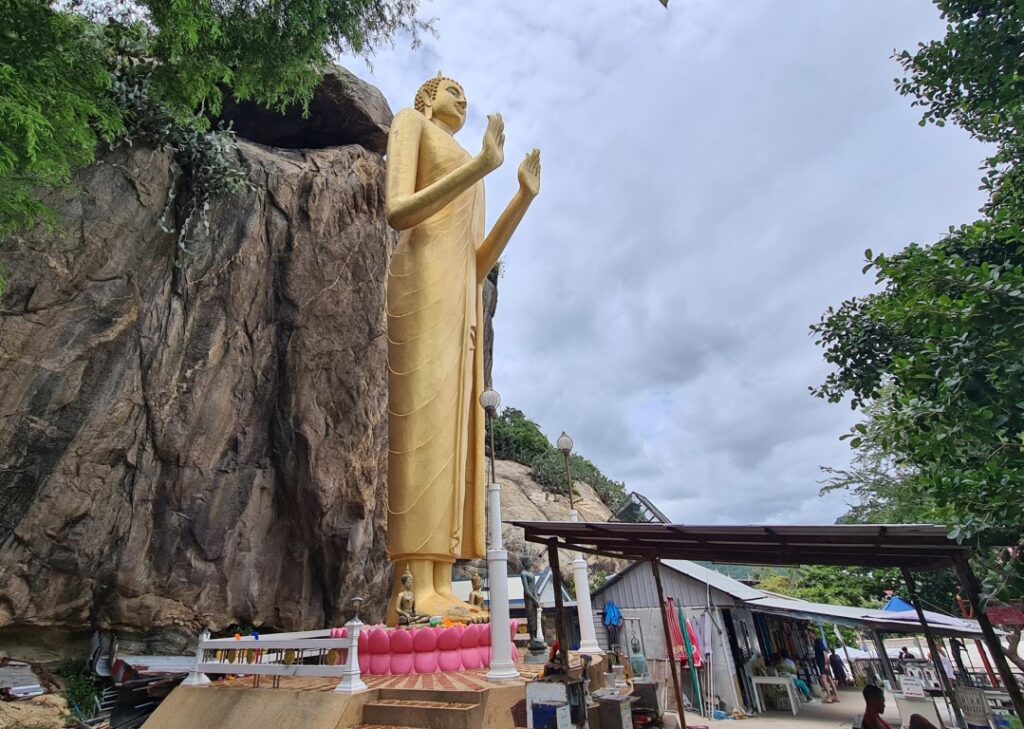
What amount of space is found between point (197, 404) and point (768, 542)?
8.72m

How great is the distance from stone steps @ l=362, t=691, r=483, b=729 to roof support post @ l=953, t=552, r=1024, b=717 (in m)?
2.91

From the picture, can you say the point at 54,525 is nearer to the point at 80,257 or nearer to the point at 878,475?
the point at 80,257

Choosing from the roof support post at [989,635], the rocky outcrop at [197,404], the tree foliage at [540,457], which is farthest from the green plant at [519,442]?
the roof support post at [989,635]

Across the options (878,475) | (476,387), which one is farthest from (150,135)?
(878,475)

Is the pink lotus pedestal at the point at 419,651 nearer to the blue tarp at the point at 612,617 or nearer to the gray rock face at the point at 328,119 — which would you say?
the blue tarp at the point at 612,617

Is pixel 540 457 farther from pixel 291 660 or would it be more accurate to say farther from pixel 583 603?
pixel 291 660

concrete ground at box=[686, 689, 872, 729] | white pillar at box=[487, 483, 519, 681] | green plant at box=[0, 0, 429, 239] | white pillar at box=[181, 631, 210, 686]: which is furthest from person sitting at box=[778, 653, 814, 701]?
green plant at box=[0, 0, 429, 239]

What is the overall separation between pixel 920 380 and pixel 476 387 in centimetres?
477

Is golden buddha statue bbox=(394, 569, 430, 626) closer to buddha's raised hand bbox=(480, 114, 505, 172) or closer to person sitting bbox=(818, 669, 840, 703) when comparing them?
buddha's raised hand bbox=(480, 114, 505, 172)

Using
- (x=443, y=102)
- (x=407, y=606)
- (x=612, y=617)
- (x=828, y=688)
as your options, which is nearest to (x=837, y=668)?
(x=828, y=688)

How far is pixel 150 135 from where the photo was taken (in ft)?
29.4

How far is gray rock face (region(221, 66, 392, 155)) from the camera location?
476 inches

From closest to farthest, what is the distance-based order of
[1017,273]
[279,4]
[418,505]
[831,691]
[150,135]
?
[1017,273]
[279,4]
[418,505]
[150,135]
[831,691]

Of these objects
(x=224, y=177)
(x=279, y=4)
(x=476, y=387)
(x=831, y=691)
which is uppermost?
(x=224, y=177)
